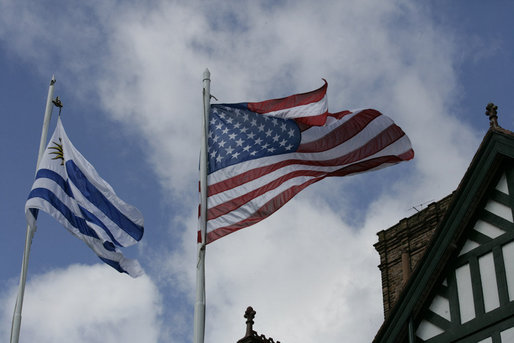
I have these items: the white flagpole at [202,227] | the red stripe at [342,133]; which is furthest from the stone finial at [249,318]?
the white flagpole at [202,227]

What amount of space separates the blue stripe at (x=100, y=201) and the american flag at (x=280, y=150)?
473cm

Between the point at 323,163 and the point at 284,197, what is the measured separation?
156 centimetres

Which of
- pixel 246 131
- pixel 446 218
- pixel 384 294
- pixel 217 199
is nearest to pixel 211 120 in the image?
pixel 246 131

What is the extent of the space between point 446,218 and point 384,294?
1713cm

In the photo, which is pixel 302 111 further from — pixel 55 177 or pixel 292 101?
pixel 55 177

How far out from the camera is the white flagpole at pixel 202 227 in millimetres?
15531

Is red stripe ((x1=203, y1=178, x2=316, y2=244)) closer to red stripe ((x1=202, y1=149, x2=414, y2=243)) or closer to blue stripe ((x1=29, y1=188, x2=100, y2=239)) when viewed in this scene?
red stripe ((x1=202, y1=149, x2=414, y2=243))

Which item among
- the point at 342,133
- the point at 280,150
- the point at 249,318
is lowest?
the point at 280,150

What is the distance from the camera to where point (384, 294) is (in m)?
35.8

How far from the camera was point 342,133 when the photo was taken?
19297 millimetres

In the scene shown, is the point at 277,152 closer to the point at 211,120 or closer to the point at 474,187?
the point at 211,120

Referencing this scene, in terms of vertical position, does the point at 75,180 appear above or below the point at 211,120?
Result: above

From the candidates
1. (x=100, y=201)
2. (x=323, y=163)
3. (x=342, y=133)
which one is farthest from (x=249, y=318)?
(x=342, y=133)

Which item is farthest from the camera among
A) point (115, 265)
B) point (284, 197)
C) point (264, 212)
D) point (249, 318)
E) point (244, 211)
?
point (249, 318)
